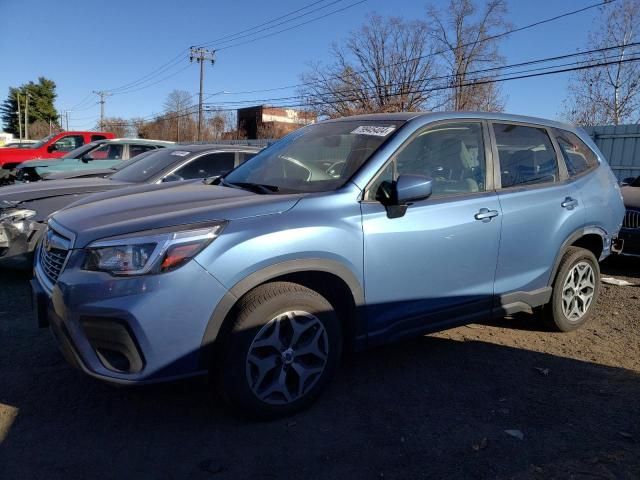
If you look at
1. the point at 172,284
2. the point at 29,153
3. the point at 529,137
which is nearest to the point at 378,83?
the point at 29,153

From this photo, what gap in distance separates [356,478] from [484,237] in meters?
1.84

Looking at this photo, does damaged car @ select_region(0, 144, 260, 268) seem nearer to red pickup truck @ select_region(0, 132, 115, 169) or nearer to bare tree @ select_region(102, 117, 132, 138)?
red pickup truck @ select_region(0, 132, 115, 169)

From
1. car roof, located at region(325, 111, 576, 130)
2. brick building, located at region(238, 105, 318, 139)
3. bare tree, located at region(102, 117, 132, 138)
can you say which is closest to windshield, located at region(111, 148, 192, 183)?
car roof, located at region(325, 111, 576, 130)

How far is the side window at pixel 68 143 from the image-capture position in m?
14.7

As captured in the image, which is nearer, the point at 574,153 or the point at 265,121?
the point at 574,153

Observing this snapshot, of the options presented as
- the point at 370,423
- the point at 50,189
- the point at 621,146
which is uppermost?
the point at 621,146

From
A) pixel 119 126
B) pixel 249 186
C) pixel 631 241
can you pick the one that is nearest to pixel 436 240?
pixel 249 186

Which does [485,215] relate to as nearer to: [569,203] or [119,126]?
[569,203]

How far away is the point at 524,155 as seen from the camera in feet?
→ 13.4

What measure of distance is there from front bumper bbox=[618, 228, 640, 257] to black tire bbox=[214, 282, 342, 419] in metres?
5.05

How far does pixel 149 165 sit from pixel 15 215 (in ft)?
5.98

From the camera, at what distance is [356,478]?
247 cm

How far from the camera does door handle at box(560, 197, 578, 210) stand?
4067 millimetres

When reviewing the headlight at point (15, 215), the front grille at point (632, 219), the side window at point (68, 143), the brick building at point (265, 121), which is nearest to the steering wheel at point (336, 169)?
the headlight at point (15, 215)
